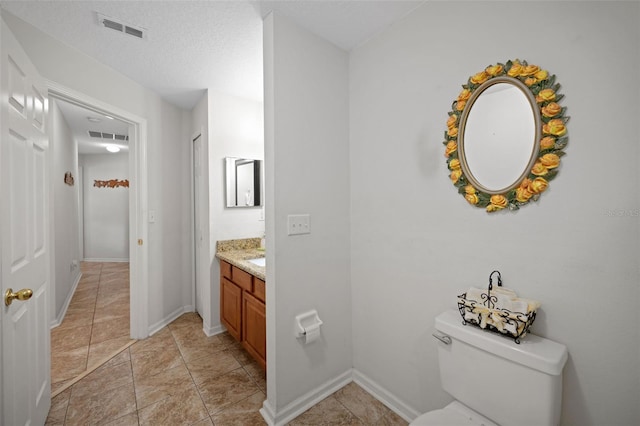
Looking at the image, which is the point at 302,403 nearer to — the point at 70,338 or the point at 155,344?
the point at 155,344

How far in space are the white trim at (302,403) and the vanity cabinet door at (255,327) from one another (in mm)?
310

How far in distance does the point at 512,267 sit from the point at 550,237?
187 mm

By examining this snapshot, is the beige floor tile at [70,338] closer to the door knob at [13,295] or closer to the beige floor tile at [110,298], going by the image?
the beige floor tile at [110,298]

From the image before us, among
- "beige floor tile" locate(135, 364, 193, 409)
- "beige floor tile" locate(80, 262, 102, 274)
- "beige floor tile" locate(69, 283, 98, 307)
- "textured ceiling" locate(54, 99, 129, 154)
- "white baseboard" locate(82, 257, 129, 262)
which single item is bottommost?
"beige floor tile" locate(135, 364, 193, 409)

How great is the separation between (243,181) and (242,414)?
192cm

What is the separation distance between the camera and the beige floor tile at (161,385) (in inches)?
66.9

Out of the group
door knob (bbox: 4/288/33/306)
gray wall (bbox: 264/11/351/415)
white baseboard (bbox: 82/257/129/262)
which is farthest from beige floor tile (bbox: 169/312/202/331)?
white baseboard (bbox: 82/257/129/262)

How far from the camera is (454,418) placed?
3.51 feet

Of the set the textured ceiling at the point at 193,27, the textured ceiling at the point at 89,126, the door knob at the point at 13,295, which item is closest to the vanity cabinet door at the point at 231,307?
the door knob at the point at 13,295

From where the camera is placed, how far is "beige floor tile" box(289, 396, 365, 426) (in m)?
1.52

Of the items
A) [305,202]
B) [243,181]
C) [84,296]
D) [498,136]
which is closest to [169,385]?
[305,202]

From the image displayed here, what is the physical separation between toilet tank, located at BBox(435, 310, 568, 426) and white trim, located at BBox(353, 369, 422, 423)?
1.70 ft

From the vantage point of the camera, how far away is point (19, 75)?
1.19 metres

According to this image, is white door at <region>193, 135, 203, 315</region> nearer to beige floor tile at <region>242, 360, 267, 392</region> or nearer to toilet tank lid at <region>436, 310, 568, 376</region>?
beige floor tile at <region>242, 360, 267, 392</region>
